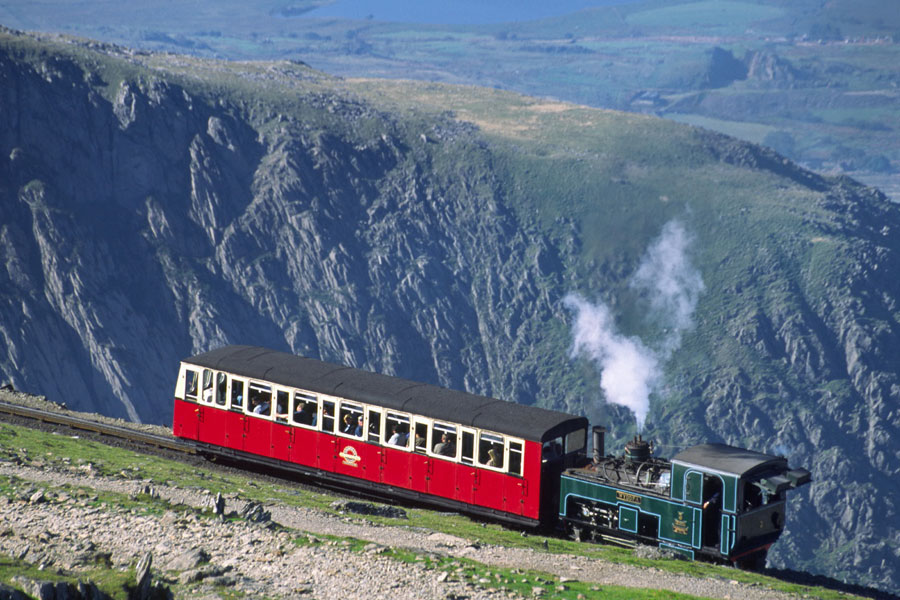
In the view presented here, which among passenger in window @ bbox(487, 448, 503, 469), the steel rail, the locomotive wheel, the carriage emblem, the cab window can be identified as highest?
the cab window

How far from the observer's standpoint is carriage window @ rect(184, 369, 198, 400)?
144 feet

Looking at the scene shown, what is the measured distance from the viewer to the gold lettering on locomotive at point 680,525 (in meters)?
34.7

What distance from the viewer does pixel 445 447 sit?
1507 inches

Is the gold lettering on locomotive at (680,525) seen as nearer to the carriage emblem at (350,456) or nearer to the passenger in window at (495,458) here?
the passenger in window at (495,458)

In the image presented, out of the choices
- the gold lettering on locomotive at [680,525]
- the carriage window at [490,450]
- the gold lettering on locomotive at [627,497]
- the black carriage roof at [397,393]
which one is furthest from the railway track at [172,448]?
the gold lettering on locomotive at [680,525]

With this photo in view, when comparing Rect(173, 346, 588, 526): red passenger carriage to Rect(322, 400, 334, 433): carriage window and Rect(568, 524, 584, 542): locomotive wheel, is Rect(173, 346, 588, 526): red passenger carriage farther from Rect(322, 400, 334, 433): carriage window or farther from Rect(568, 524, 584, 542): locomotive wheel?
Rect(568, 524, 584, 542): locomotive wheel

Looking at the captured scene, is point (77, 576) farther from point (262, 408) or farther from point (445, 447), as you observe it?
point (262, 408)

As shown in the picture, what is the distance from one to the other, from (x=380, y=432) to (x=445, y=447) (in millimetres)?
2536

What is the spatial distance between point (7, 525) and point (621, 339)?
156 meters

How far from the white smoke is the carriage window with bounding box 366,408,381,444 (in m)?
141

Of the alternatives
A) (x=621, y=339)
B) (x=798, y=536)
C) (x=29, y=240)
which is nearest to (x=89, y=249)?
(x=29, y=240)

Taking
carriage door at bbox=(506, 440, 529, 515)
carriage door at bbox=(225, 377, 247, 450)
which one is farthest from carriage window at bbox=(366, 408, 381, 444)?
carriage door at bbox=(225, 377, 247, 450)

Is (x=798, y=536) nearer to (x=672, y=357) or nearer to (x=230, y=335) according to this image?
(x=672, y=357)

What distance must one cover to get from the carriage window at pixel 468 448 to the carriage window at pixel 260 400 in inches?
315
